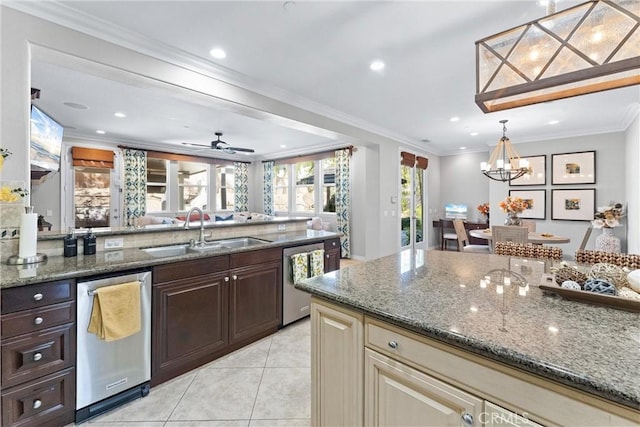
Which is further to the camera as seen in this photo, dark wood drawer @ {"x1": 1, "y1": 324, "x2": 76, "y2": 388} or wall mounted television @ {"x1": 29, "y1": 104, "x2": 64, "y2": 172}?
wall mounted television @ {"x1": 29, "y1": 104, "x2": 64, "y2": 172}

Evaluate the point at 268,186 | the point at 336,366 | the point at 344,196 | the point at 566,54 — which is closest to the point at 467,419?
the point at 336,366

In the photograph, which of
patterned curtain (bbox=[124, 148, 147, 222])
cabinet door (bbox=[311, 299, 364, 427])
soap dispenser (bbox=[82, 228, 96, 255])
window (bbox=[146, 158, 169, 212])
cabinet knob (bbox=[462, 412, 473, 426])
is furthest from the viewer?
window (bbox=[146, 158, 169, 212])

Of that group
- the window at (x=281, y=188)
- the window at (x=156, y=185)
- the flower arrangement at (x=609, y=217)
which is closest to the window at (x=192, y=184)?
the window at (x=156, y=185)

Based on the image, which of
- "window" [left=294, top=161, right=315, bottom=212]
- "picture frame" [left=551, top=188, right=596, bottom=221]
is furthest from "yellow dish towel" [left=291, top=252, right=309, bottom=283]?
"picture frame" [left=551, top=188, right=596, bottom=221]

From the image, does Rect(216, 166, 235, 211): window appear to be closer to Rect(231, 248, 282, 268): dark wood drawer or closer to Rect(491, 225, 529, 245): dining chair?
Rect(231, 248, 282, 268): dark wood drawer

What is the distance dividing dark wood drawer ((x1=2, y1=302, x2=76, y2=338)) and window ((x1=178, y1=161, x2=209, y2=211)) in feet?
20.8

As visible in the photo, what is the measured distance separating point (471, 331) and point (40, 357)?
2173mm

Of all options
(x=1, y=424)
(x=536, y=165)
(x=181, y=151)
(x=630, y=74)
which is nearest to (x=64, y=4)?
(x=1, y=424)

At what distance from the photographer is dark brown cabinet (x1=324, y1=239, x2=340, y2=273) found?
340 cm

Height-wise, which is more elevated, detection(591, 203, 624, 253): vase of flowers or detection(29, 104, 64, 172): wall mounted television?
detection(29, 104, 64, 172): wall mounted television

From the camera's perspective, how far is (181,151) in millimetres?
7312

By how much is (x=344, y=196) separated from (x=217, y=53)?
177 inches

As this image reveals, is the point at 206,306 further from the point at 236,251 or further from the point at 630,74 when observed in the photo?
the point at 630,74

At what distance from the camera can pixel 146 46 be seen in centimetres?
242
